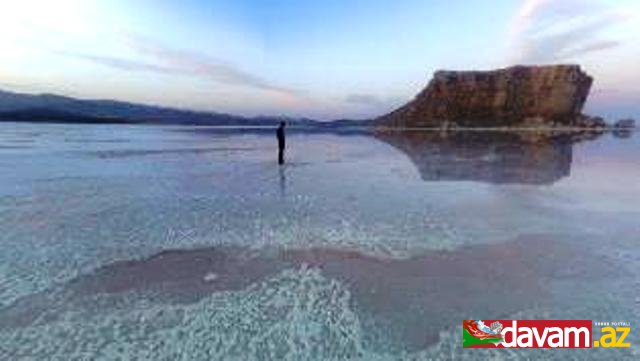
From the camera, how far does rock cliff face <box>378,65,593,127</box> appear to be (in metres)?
166

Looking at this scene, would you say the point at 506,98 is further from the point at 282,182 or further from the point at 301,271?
the point at 301,271

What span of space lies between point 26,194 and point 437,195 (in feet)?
41.9

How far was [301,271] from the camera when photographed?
694 cm

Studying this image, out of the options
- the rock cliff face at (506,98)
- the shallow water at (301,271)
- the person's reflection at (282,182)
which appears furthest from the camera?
the rock cliff face at (506,98)

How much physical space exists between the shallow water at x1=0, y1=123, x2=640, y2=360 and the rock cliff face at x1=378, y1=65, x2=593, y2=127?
161 metres

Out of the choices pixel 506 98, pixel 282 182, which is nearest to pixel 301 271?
pixel 282 182

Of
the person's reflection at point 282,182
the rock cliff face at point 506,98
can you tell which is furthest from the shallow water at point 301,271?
the rock cliff face at point 506,98

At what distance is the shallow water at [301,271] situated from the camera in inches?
189

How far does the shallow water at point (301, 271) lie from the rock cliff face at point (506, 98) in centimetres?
16123

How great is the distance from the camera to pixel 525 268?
7141mm

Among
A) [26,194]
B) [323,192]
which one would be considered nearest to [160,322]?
[323,192]

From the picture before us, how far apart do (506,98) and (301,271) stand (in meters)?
194

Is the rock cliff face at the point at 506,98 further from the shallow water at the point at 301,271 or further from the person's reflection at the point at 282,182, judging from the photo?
the shallow water at the point at 301,271

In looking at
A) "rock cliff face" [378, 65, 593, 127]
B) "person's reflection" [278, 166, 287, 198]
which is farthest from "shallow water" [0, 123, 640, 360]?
"rock cliff face" [378, 65, 593, 127]
